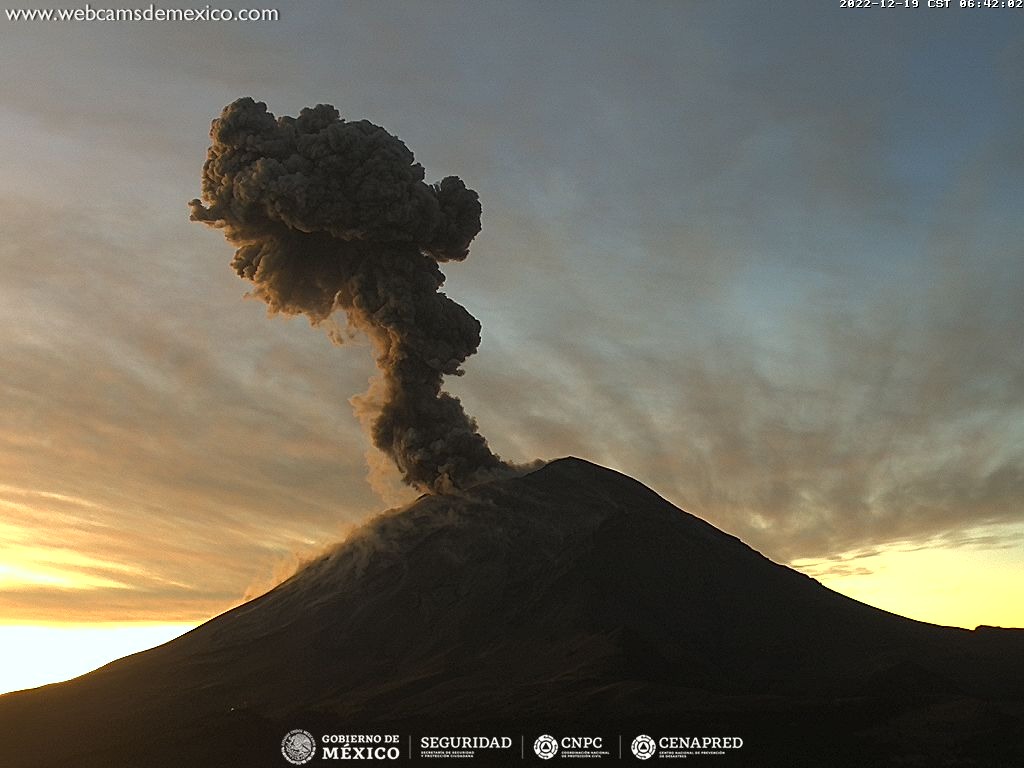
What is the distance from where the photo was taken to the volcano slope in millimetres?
57562

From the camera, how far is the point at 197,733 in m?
60.8

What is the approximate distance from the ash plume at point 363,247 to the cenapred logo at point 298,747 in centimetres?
3547

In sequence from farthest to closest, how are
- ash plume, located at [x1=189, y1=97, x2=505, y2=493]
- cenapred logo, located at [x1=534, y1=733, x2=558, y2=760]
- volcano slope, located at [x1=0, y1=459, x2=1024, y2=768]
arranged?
ash plume, located at [x1=189, y1=97, x2=505, y2=493] → volcano slope, located at [x1=0, y1=459, x2=1024, y2=768] → cenapred logo, located at [x1=534, y1=733, x2=558, y2=760]

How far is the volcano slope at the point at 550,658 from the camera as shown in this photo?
→ 57562 mm

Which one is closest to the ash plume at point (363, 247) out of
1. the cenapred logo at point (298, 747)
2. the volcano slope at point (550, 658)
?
the volcano slope at point (550, 658)

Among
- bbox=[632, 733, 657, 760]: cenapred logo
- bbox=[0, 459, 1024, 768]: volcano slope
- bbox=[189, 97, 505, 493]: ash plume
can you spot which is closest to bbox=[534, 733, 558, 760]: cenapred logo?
bbox=[0, 459, 1024, 768]: volcano slope

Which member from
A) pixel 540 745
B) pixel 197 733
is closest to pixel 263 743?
pixel 197 733

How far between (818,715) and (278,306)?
5818 centimetres

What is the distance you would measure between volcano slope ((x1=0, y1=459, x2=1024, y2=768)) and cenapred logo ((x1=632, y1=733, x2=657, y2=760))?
39.7 inches

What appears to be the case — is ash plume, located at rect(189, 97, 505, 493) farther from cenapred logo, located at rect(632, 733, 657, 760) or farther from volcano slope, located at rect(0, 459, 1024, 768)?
cenapred logo, located at rect(632, 733, 657, 760)

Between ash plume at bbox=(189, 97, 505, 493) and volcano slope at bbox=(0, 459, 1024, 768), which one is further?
ash plume at bbox=(189, 97, 505, 493)

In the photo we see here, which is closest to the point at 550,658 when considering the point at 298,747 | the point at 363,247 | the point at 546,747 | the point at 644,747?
the point at 546,747

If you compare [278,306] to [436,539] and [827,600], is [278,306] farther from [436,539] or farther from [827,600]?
[827,600]

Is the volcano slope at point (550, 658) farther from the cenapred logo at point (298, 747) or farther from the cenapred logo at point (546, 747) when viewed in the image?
the cenapred logo at point (546, 747)
